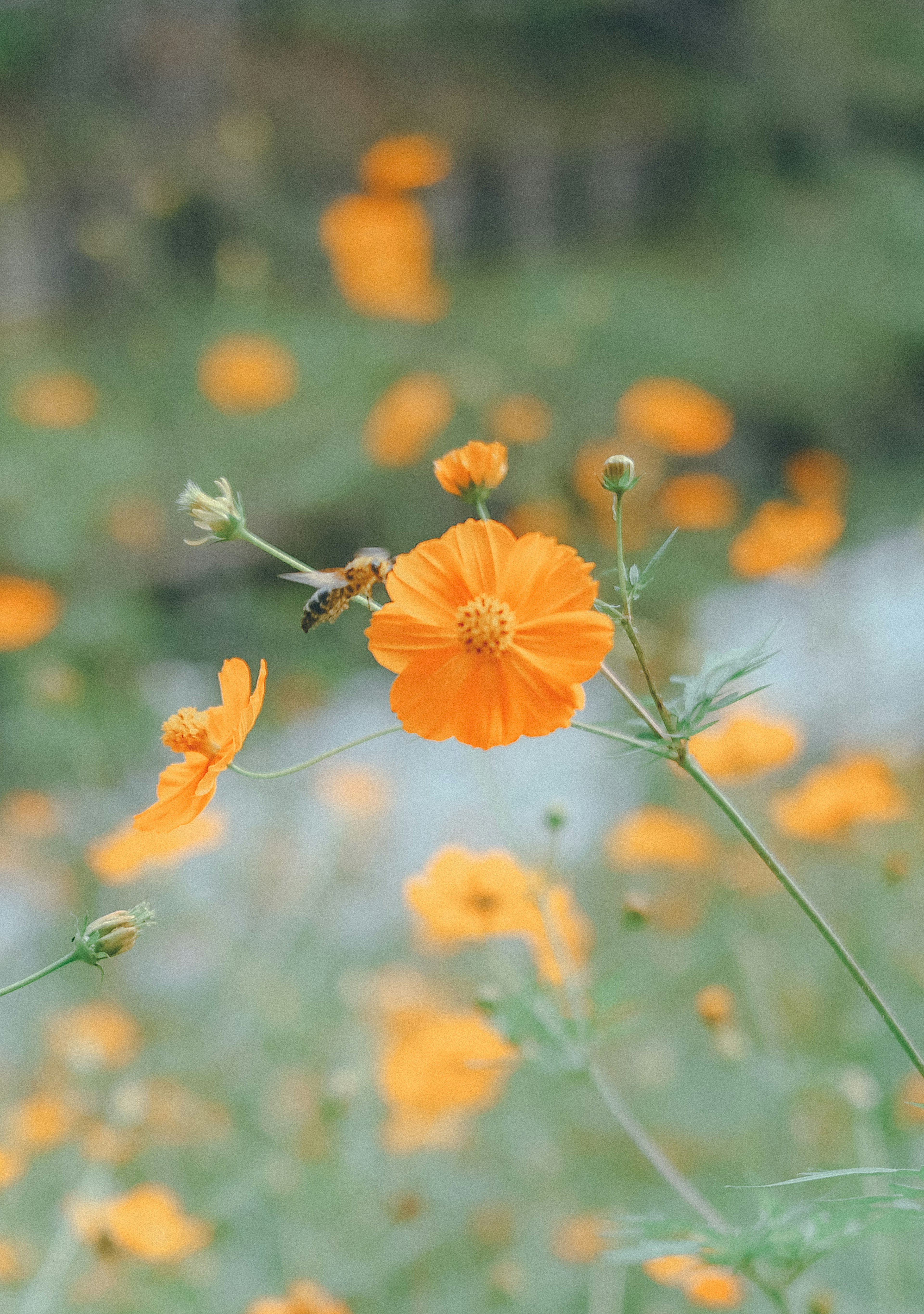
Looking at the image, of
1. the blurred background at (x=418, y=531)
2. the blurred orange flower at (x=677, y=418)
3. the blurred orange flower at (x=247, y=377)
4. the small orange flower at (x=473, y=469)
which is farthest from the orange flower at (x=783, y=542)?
the blurred orange flower at (x=247, y=377)

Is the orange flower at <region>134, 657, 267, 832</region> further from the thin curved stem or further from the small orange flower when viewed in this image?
the thin curved stem

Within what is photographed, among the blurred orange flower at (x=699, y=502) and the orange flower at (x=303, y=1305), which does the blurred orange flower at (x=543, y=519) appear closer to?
the blurred orange flower at (x=699, y=502)

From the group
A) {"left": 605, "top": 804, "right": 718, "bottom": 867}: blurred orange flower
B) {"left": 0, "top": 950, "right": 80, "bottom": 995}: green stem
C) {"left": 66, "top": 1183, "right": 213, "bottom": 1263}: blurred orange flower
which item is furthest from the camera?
{"left": 605, "top": 804, "right": 718, "bottom": 867}: blurred orange flower

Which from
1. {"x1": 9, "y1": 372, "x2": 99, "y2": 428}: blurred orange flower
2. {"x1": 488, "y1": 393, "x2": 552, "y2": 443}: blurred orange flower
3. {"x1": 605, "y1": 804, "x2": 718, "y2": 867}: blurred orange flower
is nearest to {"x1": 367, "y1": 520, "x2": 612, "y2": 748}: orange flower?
{"x1": 605, "y1": 804, "x2": 718, "y2": 867}: blurred orange flower

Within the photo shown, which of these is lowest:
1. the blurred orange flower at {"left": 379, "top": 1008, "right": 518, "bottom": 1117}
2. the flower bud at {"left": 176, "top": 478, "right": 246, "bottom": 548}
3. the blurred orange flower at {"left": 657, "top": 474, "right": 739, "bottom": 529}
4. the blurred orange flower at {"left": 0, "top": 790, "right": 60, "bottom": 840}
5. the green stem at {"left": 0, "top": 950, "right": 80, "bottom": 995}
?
the blurred orange flower at {"left": 0, "top": 790, "right": 60, "bottom": 840}

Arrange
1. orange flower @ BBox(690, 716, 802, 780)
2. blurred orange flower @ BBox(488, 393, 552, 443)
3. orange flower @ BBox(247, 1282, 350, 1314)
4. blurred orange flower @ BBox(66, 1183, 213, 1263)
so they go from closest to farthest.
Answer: orange flower @ BBox(247, 1282, 350, 1314)
blurred orange flower @ BBox(66, 1183, 213, 1263)
orange flower @ BBox(690, 716, 802, 780)
blurred orange flower @ BBox(488, 393, 552, 443)

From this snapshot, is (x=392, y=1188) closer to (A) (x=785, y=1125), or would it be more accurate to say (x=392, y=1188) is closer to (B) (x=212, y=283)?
(A) (x=785, y=1125)
